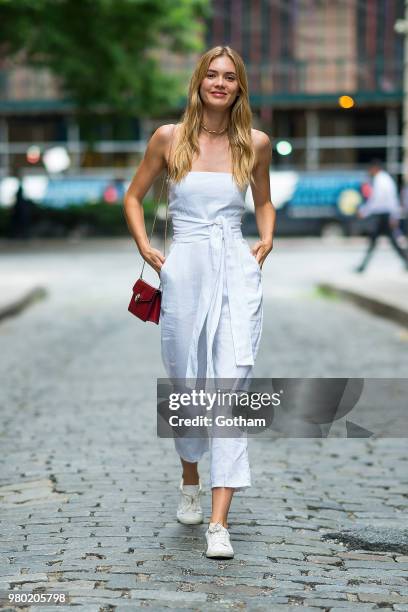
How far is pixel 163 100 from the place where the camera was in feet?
106

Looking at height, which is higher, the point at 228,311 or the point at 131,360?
the point at 228,311

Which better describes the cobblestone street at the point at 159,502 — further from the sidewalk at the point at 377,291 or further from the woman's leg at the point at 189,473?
the sidewalk at the point at 377,291

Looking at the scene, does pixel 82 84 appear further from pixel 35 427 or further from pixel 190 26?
pixel 35 427

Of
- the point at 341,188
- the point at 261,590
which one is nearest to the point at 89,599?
the point at 261,590

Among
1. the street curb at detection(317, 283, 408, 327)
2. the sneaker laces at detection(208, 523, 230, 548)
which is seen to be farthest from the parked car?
the sneaker laces at detection(208, 523, 230, 548)

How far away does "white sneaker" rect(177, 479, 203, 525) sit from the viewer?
5.04 m

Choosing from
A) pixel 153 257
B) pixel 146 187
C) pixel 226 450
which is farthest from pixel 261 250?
pixel 226 450

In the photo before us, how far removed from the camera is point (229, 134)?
4.82m

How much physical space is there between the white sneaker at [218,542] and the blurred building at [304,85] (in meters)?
42.3

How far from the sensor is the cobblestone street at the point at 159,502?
4.14 m

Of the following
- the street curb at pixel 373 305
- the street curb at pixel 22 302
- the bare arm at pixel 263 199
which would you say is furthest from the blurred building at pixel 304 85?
the bare arm at pixel 263 199

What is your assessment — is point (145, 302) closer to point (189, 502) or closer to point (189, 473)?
point (189, 473)

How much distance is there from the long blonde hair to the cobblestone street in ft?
4.77

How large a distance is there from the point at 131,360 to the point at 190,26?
21.7 meters
